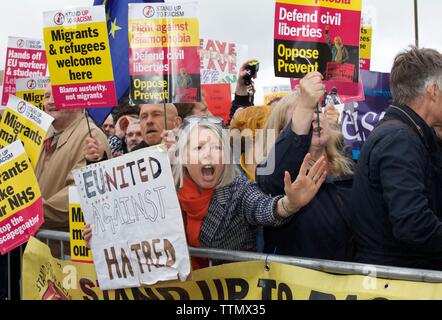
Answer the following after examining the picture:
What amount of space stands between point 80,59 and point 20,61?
3648 mm

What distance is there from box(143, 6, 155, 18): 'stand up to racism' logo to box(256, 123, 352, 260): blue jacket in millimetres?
1744

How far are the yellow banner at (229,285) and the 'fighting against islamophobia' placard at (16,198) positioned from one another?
0.82 feet

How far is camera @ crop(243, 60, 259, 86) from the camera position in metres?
7.54

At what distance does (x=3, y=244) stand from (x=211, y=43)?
4304 mm

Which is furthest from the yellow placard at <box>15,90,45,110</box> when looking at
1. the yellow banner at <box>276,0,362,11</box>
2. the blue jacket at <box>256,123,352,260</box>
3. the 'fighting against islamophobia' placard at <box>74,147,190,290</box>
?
the blue jacket at <box>256,123,352,260</box>

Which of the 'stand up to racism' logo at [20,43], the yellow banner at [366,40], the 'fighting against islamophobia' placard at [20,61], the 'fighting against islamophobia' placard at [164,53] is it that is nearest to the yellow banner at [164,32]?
the 'fighting against islamophobia' placard at [164,53]

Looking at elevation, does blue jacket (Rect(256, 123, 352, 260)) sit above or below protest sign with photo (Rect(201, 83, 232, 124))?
below

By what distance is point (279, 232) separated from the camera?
3.91 meters

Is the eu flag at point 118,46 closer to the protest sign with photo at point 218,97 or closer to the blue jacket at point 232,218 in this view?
the protest sign with photo at point 218,97

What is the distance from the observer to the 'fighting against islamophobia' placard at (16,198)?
5.09 metres

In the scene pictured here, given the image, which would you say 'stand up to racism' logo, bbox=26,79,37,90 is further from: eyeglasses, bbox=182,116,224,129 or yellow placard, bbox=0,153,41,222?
eyeglasses, bbox=182,116,224,129

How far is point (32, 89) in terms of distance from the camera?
732cm
